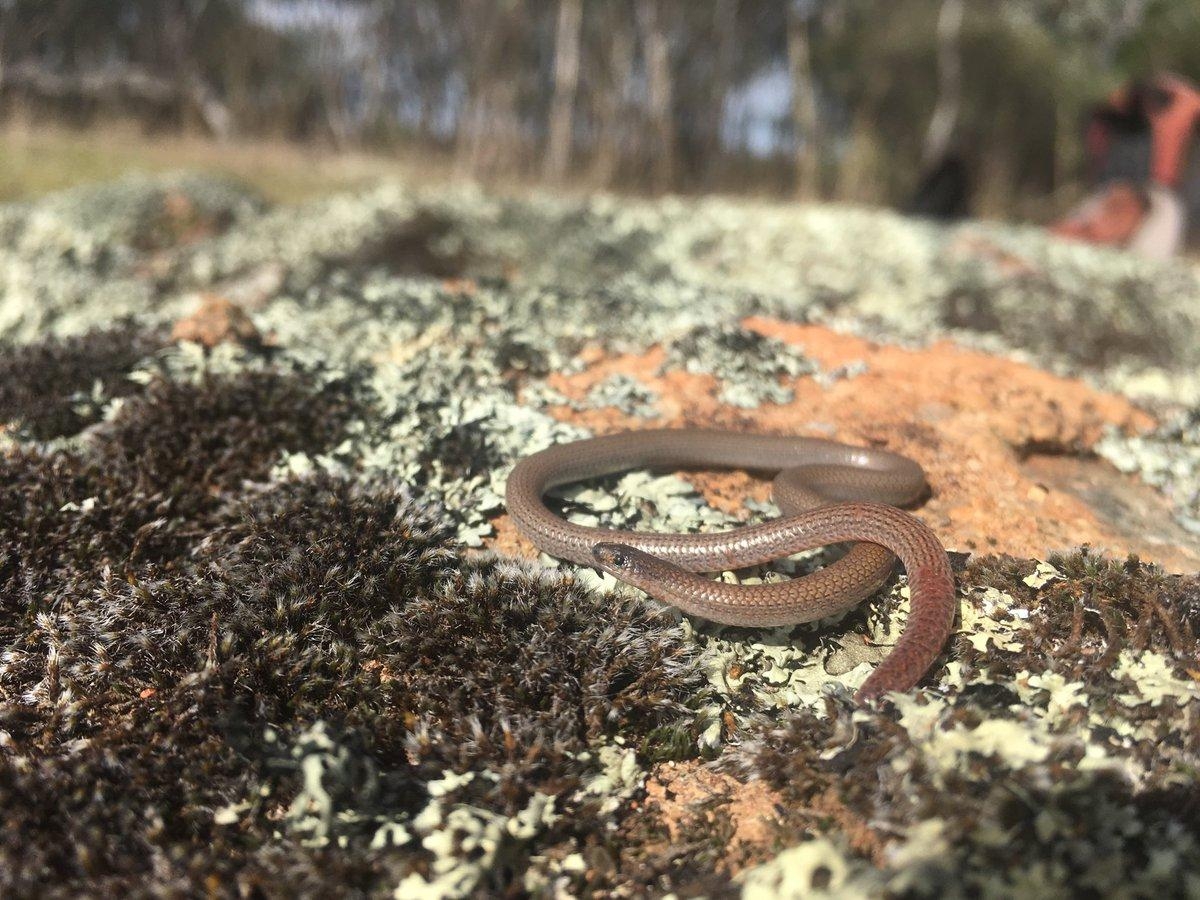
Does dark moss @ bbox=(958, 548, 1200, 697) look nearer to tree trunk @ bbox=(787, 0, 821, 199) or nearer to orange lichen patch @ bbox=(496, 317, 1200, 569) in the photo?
orange lichen patch @ bbox=(496, 317, 1200, 569)

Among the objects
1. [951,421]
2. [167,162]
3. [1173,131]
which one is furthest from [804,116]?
[951,421]

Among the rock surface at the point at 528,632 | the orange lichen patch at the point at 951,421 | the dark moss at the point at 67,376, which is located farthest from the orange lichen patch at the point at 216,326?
the orange lichen patch at the point at 951,421

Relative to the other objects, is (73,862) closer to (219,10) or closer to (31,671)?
(31,671)

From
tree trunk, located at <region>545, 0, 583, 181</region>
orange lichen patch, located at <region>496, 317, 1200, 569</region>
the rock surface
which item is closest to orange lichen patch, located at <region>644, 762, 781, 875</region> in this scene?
the rock surface

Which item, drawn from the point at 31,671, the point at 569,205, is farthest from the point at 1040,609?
the point at 569,205

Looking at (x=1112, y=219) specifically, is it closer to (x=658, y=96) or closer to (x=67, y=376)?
(x=658, y=96)

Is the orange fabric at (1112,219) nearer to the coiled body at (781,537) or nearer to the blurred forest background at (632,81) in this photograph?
the blurred forest background at (632,81)
